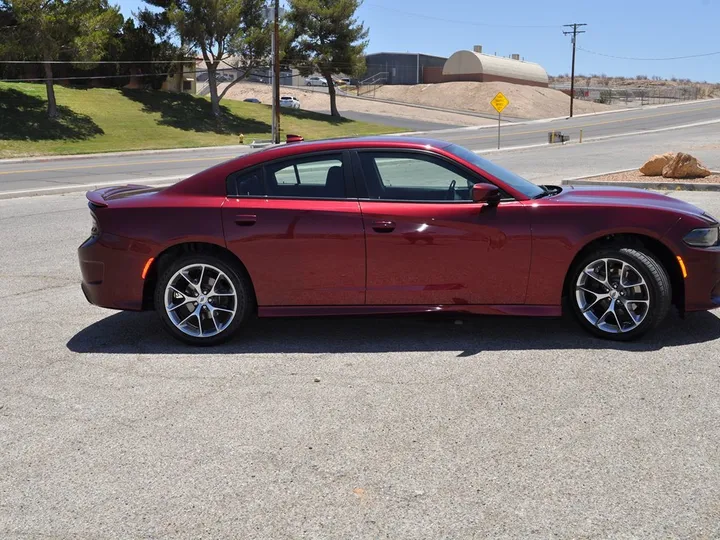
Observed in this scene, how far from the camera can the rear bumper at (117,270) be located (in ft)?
19.1

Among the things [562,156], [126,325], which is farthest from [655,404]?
[562,156]

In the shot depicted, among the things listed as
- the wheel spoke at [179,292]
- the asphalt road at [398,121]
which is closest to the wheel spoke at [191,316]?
the wheel spoke at [179,292]

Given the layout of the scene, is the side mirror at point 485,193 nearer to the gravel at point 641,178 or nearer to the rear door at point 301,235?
the rear door at point 301,235

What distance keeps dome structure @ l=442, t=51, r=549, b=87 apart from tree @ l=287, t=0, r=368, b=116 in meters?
31.1

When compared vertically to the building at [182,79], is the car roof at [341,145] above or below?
below

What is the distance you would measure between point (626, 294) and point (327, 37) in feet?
194

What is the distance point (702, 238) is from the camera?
5.57m

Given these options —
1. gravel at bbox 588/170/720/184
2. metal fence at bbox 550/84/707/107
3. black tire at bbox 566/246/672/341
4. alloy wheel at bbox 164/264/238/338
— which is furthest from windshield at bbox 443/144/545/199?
metal fence at bbox 550/84/707/107

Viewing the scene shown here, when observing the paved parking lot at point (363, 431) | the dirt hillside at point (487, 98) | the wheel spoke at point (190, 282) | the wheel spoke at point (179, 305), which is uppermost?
the dirt hillside at point (487, 98)

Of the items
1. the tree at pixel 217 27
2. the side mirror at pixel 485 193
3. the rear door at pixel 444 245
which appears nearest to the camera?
the side mirror at pixel 485 193

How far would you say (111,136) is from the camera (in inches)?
1650

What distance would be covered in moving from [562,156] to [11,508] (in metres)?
26.9

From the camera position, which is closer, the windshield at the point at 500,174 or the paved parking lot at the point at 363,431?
the paved parking lot at the point at 363,431

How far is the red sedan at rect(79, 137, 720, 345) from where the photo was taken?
5539 millimetres
